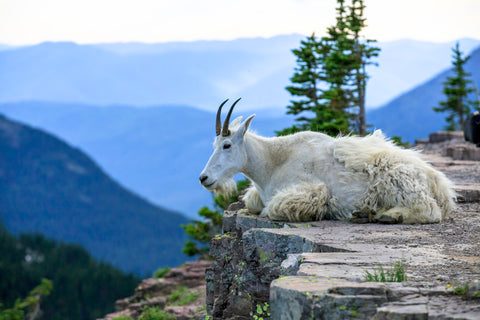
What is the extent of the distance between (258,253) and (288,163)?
1.80 meters

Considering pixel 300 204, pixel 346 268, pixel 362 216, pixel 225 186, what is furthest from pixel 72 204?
pixel 346 268

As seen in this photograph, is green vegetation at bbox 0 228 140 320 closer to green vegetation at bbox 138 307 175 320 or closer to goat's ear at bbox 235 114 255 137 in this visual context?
green vegetation at bbox 138 307 175 320

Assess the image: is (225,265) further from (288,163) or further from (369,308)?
(369,308)

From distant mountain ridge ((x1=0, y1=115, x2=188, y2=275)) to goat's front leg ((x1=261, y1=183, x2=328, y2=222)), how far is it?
83.8 meters

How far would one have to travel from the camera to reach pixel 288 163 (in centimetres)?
717

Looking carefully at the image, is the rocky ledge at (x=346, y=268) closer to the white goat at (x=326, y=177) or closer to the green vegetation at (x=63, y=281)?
the white goat at (x=326, y=177)

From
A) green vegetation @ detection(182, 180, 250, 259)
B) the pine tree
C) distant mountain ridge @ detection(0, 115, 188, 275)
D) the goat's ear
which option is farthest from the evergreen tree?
distant mountain ridge @ detection(0, 115, 188, 275)

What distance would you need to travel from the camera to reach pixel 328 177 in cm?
689

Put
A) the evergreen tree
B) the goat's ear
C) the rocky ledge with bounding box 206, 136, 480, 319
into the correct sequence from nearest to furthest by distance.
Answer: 1. the rocky ledge with bounding box 206, 136, 480, 319
2. the goat's ear
3. the evergreen tree

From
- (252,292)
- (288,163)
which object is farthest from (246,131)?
(252,292)

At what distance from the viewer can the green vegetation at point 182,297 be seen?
12156mm

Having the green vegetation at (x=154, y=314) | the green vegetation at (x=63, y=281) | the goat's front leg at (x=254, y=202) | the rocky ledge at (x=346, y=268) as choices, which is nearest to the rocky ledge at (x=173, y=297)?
the green vegetation at (x=154, y=314)

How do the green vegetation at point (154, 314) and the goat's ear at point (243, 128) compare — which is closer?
the goat's ear at point (243, 128)

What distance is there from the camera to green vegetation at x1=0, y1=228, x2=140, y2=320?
4131 centimetres
